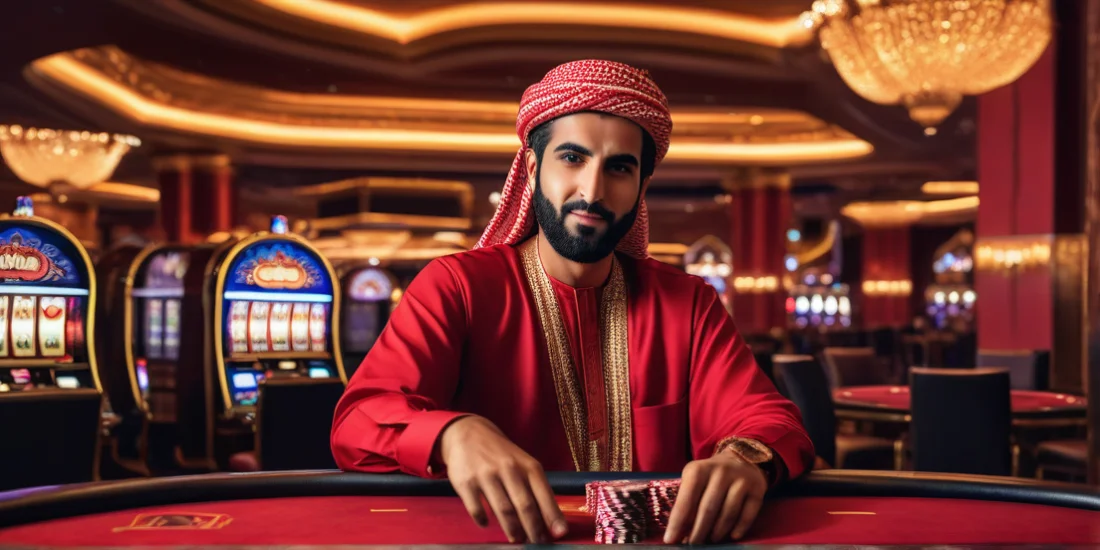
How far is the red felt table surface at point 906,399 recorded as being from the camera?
4430 mm

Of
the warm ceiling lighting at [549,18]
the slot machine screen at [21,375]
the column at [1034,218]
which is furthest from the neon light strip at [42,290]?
the column at [1034,218]

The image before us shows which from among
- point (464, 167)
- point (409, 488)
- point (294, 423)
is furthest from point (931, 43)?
point (464, 167)

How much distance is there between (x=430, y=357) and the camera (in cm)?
135

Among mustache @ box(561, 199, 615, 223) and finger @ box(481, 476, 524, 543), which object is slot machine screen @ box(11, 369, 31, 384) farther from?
finger @ box(481, 476, 524, 543)

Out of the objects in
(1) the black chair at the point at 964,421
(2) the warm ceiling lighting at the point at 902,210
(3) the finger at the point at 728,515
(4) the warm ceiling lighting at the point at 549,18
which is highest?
(4) the warm ceiling lighting at the point at 549,18

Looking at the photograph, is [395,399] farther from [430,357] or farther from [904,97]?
[904,97]

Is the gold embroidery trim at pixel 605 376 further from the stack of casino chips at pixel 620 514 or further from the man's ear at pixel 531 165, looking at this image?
the stack of casino chips at pixel 620 514

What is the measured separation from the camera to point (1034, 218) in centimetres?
708

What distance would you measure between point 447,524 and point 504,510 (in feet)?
0.50

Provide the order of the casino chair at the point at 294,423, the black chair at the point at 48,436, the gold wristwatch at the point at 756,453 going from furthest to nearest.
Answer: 1. the casino chair at the point at 294,423
2. the black chair at the point at 48,436
3. the gold wristwatch at the point at 756,453

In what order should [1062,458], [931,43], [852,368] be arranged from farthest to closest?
[852,368] < [931,43] < [1062,458]

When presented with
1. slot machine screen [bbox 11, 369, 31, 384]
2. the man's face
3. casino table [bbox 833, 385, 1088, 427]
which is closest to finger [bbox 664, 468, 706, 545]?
the man's face

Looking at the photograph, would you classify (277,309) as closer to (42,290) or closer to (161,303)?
(161,303)

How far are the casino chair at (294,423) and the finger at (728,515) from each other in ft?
7.64
